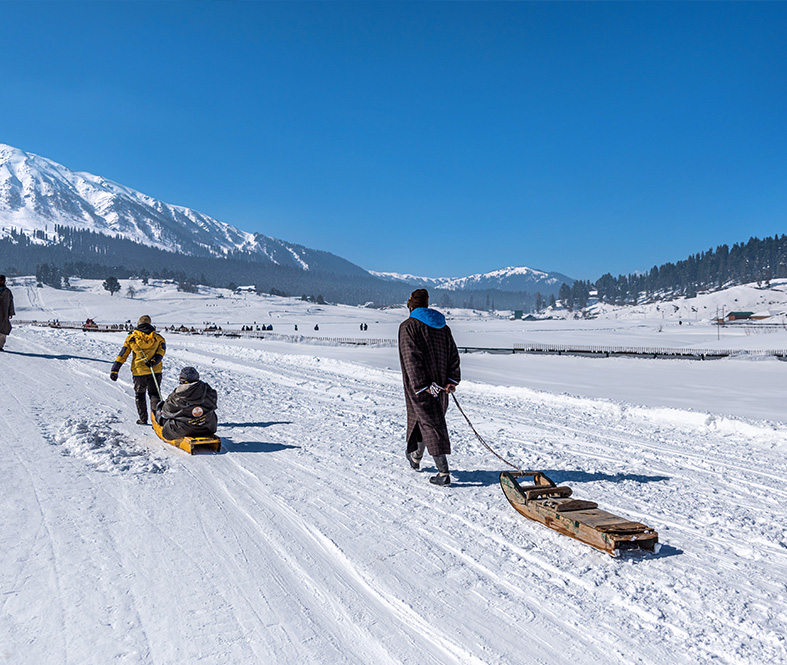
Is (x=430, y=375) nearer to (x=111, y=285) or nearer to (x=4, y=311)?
(x=4, y=311)

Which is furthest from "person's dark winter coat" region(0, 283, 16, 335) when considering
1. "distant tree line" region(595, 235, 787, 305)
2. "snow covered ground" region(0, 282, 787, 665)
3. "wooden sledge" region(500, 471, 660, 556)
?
"distant tree line" region(595, 235, 787, 305)

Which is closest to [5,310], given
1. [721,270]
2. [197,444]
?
[197,444]

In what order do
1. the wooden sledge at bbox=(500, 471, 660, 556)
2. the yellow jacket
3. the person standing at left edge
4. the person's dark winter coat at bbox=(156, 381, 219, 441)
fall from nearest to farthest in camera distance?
the wooden sledge at bbox=(500, 471, 660, 556) → the person's dark winter coat at bbox=(156, 381, 219, 441) → the yellow jacket → the person standing at left edge

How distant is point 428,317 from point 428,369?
0.57 meters

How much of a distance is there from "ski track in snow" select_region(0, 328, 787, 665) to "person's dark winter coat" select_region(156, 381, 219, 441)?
319mm

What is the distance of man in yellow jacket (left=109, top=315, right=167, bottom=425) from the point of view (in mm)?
8297

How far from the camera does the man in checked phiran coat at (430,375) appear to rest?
5535 millimetres

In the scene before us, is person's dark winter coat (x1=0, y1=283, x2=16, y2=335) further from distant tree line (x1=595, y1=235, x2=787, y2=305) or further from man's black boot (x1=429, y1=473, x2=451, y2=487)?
distant tree line (x1=595, y1=235, x2=787, y2=305)

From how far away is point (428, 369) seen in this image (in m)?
5.65

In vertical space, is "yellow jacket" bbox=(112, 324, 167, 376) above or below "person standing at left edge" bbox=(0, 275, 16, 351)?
below

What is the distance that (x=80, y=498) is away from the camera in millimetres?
4812

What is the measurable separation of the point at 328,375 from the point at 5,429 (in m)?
9.78

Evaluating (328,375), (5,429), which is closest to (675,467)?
(5,429)

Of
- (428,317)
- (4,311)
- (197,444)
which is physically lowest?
Result: (197,444)
